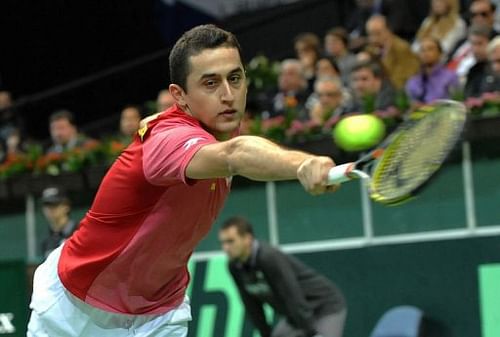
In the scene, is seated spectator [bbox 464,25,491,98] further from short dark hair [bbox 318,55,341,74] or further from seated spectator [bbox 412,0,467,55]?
short dark hair [bbox 318,55,341,74]

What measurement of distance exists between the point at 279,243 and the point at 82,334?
526cm

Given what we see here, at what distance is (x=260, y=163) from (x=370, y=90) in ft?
21.1

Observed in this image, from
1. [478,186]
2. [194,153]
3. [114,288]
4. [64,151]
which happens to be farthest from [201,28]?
[64,151]

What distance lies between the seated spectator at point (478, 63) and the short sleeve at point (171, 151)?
5.59m

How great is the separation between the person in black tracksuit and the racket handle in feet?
16.2

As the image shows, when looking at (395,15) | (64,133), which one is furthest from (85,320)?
(395,15)

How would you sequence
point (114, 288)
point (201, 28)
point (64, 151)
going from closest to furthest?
point (201, 28), point (114, 288), point (64, 151)

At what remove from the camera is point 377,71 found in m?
10.6

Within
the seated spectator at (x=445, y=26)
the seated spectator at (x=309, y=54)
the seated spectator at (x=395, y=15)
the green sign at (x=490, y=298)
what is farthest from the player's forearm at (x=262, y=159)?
the seated spectator at (x=395, y=15)

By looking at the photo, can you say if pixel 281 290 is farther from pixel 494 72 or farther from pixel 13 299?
pixel 494 72

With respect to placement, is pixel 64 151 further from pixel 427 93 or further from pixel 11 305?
pixel 427 93

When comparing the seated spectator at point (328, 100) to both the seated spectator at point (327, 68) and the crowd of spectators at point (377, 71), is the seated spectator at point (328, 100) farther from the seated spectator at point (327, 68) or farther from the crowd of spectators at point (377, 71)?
the seated spectator at point (327, 68)

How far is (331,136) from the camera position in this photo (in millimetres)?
10016

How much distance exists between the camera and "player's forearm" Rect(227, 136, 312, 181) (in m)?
4.04
